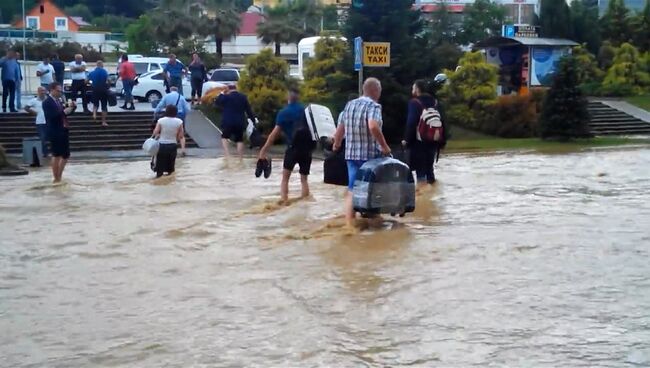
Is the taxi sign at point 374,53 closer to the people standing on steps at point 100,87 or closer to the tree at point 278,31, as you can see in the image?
the people standing on steps at point 100,87

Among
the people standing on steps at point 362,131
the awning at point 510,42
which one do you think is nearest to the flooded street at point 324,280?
the people standing on steps at point 362,131

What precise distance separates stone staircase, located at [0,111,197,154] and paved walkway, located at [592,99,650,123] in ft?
57.4

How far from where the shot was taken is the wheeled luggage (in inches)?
473

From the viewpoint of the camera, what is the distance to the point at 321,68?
3250cm

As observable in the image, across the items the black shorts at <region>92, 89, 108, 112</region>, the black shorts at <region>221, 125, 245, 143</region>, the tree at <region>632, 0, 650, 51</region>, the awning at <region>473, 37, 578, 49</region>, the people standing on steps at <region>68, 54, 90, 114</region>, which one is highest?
the tree at <region>632, 0, 650, 51</region>

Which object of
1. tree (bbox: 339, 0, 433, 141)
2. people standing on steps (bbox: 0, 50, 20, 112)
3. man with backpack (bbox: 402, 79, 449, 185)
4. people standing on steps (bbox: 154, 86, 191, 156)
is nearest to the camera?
man with backpack (bbox: 402, 79, 449, 185)

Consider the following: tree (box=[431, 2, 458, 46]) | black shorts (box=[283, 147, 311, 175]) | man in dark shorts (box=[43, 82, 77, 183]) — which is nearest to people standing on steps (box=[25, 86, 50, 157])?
man in dark shorts (box=[43, 82, 77, 183])

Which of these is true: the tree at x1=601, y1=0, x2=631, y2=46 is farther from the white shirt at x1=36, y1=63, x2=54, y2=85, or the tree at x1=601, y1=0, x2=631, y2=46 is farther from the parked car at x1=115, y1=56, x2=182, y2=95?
the white shirt at x1=36, y1=63, x2=54, y2=85

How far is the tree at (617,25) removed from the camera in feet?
170

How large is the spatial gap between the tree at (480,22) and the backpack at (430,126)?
4310 centimetres

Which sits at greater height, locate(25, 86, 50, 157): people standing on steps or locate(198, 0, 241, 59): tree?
locate(198, 0, 241, 59): tree

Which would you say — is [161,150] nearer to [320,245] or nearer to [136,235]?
[136,235]

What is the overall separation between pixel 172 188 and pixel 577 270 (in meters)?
9.52

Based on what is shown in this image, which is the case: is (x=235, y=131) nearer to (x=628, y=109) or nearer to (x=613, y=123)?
(x=613, y=123)
